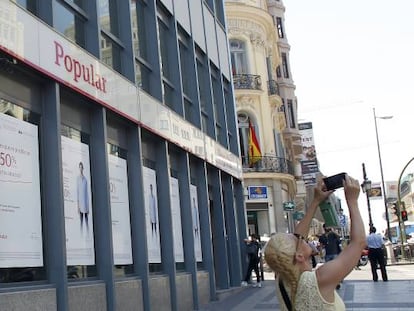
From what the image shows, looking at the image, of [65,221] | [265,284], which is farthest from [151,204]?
[265,284]

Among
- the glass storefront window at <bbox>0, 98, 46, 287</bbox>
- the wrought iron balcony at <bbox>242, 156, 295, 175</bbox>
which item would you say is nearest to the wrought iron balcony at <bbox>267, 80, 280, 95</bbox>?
the wrought iron balcony at <bbox>242, 156, 295, 175</bbox>

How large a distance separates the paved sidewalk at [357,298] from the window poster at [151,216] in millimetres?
2244

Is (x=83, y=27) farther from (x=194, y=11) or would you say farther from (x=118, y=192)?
(x=194, y=11)

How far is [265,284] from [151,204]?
30.4ft

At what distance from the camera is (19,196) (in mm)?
8305

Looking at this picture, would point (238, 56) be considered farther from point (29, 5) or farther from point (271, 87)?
point (29, 5)

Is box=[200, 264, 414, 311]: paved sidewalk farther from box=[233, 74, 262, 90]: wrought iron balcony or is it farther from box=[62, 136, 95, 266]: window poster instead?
box=[233, 74, 262, 90]: wrought iron balcony

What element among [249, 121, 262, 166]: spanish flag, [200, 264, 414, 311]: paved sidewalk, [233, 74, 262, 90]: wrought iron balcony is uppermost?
[233, 74, 262, 90]: wrought iron balcony

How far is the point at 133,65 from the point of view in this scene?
12.3m

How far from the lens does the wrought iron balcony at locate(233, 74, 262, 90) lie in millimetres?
36553

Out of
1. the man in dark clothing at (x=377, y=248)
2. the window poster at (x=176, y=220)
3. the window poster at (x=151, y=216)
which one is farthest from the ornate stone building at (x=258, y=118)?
the window poster at (x=151, y=216)

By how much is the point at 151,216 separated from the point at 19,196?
4.74m

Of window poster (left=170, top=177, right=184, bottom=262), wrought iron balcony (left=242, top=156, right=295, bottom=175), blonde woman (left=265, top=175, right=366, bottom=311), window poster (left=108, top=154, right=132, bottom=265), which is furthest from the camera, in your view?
wrought iron balcony (left=242, top=156, right=295, bottom=175)

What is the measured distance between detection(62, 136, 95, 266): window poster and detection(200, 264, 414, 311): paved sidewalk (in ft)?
16.8
